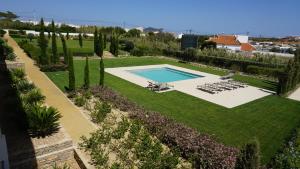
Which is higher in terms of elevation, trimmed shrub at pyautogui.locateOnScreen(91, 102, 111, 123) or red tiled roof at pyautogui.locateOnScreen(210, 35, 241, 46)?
red tiled roof at pyautogui.locateOnScreen(210, 35, 241, 46)

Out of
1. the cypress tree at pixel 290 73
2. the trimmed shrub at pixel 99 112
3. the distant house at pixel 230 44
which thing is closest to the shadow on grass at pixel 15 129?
the trimmed shrub at pixel 99 112

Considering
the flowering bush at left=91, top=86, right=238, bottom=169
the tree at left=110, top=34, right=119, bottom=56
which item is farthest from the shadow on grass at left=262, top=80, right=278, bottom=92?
the tree at left=110, top=34, right=119, bottom=56

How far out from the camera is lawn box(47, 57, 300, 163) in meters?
10.5

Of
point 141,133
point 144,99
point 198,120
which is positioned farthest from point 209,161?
point 144,99

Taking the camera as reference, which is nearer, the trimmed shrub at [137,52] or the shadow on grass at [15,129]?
the shadow on grass at [15,129]

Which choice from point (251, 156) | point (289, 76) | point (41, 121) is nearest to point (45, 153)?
point (41, 121)

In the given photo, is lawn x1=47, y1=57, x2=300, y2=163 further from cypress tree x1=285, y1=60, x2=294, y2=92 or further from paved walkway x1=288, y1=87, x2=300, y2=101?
cypress tree x1=285, y1=60, x2=294, y2=92

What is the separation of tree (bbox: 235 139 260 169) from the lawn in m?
3.55

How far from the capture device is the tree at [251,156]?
18.5 ft

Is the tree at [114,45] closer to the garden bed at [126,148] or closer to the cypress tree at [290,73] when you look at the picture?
the cypress tree at [290,73]

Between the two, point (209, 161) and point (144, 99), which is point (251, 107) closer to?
point (144, 99)

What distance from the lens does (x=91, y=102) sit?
43.9 feet

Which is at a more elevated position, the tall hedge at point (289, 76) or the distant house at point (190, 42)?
the distant house at point (190, 42)

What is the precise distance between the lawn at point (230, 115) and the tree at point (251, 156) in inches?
140
